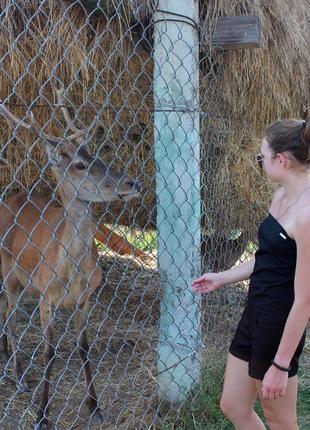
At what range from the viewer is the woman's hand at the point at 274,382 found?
7.72 ft

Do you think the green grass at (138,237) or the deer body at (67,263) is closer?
the deer body at (67,263)

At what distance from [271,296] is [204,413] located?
4.08 feet

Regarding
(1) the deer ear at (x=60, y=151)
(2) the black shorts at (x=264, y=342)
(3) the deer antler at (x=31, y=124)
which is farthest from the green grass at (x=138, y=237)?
(2) the black shorts at (x=264, y=342)

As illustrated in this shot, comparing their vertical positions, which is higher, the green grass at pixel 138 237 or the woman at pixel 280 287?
the woman at pixel 280 287

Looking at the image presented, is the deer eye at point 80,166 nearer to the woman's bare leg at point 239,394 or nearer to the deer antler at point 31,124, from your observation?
the deer antler at point 31,124

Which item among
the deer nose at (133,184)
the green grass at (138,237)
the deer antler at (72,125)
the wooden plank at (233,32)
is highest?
the wooden plank at (233,32)

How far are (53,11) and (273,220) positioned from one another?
6.64 feet

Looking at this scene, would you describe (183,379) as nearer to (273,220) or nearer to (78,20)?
(273,220)

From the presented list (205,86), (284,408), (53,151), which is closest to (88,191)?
(53,151)

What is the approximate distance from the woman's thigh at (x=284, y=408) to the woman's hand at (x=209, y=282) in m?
0.52

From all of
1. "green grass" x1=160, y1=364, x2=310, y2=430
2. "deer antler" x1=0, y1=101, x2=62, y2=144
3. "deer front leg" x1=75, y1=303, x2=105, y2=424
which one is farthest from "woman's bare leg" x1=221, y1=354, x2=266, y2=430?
"deer antler" x1=0, y1=101, x2=62, y2=144

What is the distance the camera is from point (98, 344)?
534 cm

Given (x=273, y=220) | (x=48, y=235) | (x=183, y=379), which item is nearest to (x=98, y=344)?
(x=48, y=235)

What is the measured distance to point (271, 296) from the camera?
252cm
